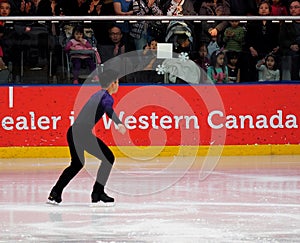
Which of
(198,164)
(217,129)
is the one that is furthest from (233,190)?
(217,129)

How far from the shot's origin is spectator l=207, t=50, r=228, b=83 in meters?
15.5

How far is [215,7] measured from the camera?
15906mm

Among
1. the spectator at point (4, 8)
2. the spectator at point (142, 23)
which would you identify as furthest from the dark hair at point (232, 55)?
the spectator at point (4, 8)

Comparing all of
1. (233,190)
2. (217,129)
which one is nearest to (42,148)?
(217,129)

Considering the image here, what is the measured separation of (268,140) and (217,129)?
811 millimetres

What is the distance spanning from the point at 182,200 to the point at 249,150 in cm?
475

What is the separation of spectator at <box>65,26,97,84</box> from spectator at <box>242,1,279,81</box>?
239cm

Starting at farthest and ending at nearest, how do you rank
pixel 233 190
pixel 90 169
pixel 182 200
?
pixel 90 169
pixel 233 190
pixel 182 200

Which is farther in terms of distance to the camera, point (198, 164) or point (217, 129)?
point (217, 129)

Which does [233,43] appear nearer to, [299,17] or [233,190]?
[299,17]

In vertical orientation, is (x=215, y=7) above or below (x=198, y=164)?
above

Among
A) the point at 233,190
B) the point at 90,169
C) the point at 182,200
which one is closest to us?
the point at 182,200

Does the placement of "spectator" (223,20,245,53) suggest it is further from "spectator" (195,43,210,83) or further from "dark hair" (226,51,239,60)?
"spectator" (195,43,210,83)

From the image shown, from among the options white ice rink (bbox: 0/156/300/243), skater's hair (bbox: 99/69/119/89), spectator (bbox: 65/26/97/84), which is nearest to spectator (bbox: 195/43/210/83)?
white ice rink (bbox: 0/156/300/243)
